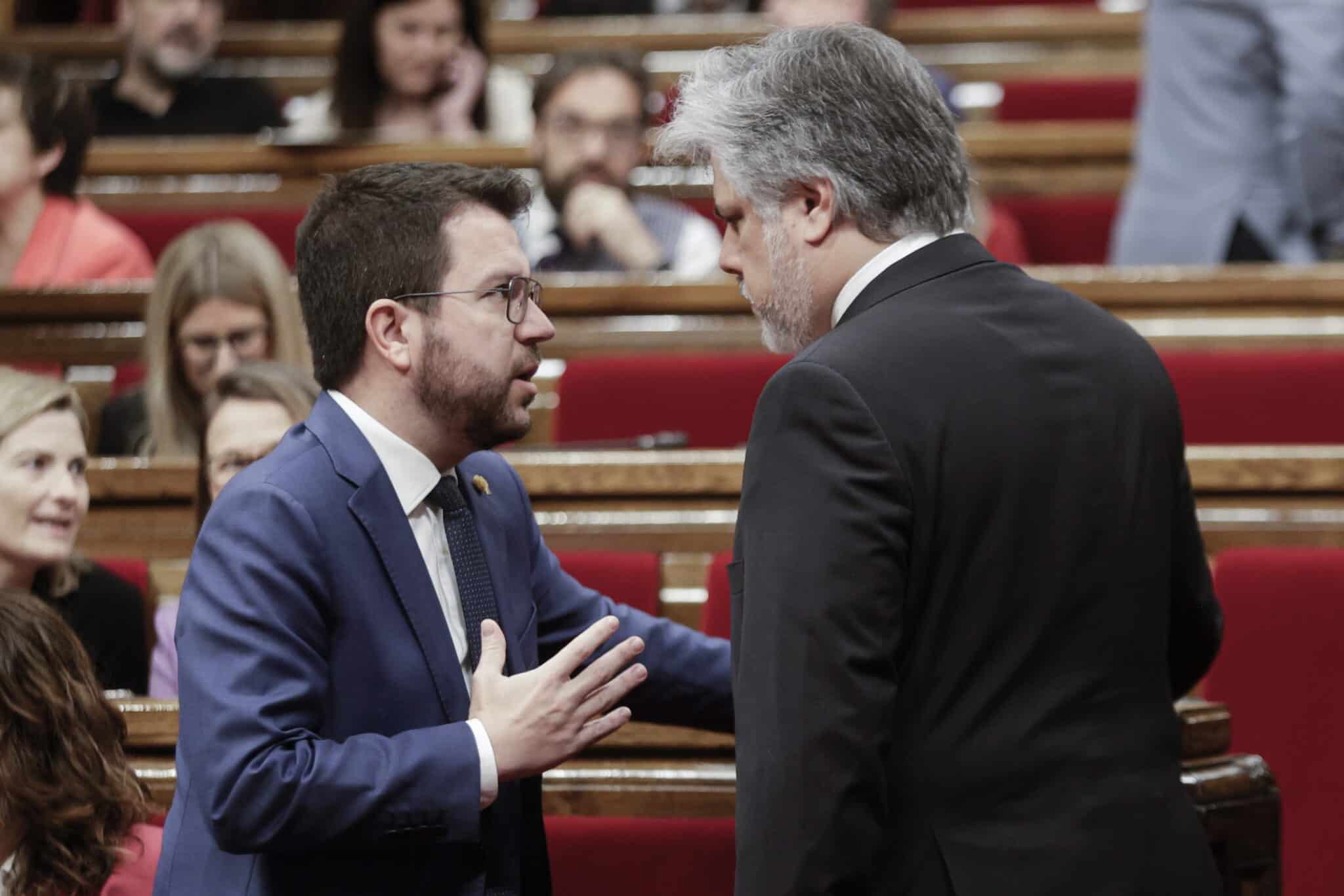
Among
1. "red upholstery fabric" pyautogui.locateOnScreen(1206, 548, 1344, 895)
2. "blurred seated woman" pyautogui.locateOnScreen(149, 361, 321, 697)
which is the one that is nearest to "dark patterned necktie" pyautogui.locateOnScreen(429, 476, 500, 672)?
"blurred seated woman" pyautogui.locateOnScreen(149, 361, 321, 697)

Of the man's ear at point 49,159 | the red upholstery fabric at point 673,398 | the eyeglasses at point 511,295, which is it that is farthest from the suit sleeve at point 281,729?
the man's ear at point 49,159

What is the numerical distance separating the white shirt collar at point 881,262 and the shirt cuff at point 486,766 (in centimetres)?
21

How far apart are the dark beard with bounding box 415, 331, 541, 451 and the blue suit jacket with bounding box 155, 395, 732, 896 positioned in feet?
0.13

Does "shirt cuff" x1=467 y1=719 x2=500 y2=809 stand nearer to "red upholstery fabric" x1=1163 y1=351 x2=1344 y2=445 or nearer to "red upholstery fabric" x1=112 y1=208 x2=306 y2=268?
"red upholstery fabric" x1=1163 y1=351 x2=1344 y2=445

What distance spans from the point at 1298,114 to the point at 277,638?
4.45 ft

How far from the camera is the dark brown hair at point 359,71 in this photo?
82.5 inches

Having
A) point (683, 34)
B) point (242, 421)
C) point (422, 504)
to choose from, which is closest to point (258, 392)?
point (242, 421)

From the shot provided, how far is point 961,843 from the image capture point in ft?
2.00

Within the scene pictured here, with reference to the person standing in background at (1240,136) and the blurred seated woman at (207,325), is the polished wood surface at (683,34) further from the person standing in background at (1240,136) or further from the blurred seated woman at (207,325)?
the blurred seated woman at (207,325)

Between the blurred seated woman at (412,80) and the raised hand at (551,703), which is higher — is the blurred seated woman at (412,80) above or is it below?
above

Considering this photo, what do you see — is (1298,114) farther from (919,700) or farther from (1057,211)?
(919,700)

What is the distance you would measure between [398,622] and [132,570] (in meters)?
→ 0.61

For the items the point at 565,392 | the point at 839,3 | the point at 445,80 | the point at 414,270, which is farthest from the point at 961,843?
the point at 445,80

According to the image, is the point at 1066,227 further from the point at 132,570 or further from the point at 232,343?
the point at 132,570
